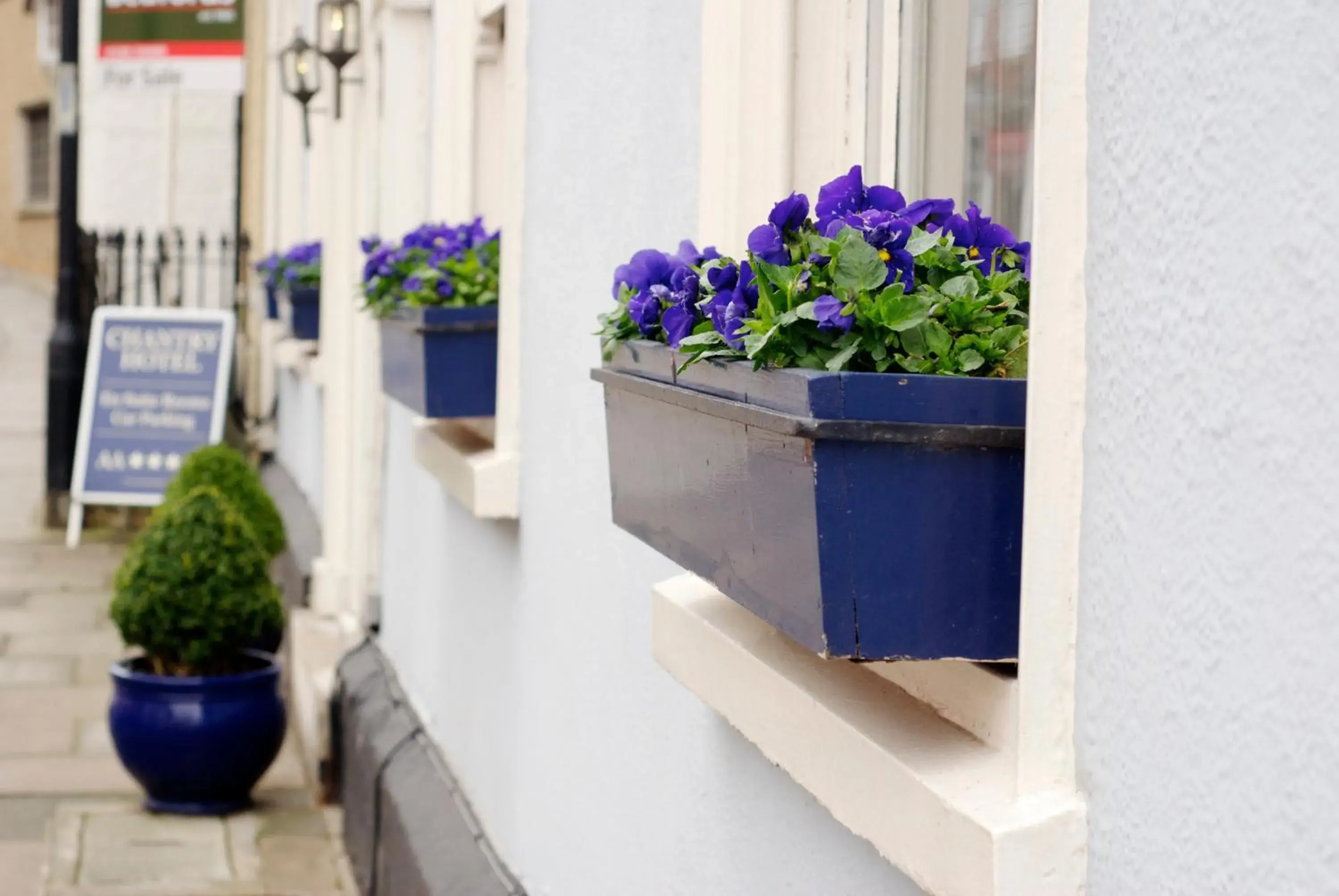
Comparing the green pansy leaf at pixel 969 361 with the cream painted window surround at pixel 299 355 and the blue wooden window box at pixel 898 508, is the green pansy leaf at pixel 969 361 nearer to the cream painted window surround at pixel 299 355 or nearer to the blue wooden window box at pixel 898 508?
the blue wooden window box at pixel 898 508

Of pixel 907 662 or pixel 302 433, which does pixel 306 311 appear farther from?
pixel 907 662

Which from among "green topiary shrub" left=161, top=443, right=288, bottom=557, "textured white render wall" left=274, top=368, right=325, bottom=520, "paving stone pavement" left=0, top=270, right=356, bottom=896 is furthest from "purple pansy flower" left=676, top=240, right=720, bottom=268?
"textured white render wall" left=274, top=368, right=325, bottom=520

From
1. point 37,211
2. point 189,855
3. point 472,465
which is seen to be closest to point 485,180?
point 472,465

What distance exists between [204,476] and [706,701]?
20.3 feet

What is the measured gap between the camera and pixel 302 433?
10.3 metres

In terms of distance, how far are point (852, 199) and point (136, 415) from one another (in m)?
9.94

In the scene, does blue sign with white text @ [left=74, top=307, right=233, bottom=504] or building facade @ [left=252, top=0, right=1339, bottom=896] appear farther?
blue sign with white text @ [left=74, top=307, right=233, bottom=504]

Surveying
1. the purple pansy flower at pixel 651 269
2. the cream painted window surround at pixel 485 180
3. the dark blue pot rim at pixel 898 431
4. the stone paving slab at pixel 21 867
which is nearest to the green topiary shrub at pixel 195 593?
the stone paving slab at pixel 21 867

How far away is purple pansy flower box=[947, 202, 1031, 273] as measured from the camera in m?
1.73

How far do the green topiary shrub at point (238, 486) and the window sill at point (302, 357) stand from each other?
51 centimetres

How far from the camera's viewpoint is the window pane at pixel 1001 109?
2008 millimetres

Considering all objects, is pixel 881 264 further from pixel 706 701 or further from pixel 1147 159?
pixel 706 701

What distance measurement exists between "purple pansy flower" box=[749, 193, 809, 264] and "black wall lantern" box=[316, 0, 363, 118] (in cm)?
526

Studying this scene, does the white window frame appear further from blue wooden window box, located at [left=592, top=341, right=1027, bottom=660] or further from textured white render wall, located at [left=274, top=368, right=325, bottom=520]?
blue wooden window box, located at [left=592, top=341, right=1027, bottom=660]
